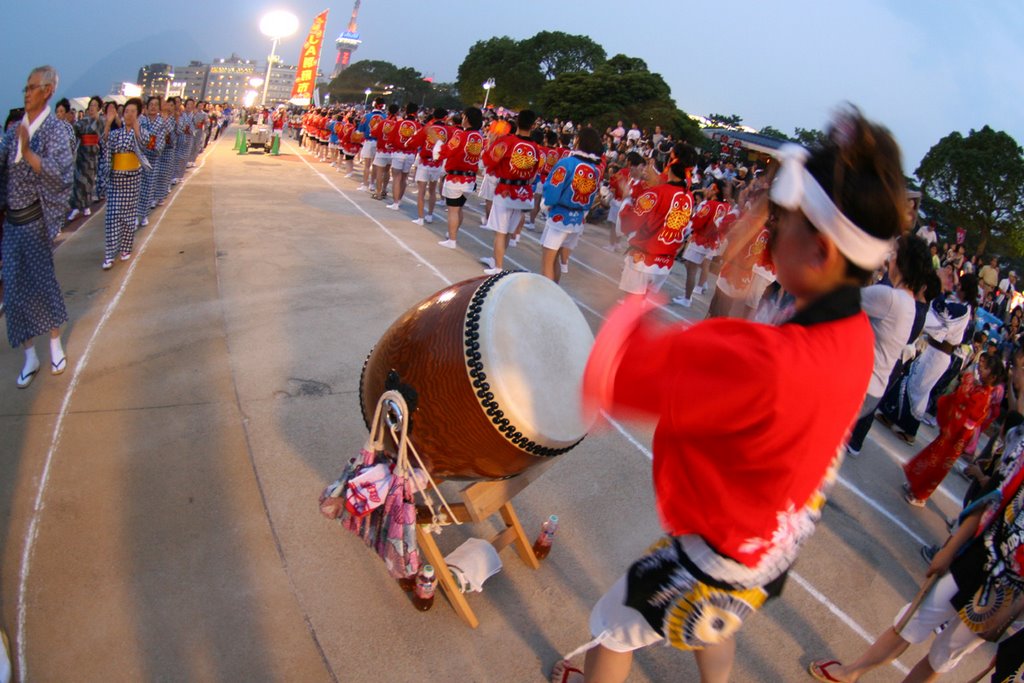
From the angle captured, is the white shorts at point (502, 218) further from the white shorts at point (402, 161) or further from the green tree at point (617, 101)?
the green tree at point (617, 101)

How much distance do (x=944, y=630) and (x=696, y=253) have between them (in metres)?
5.96

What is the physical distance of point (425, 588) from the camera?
2264 mm

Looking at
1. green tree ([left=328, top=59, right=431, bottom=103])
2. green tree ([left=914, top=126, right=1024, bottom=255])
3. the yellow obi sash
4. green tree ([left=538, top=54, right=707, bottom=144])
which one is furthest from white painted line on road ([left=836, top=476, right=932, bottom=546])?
green tree ([left=328, top=59, right=431, bottom=103])

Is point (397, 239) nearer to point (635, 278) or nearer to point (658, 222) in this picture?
point (635, 278)

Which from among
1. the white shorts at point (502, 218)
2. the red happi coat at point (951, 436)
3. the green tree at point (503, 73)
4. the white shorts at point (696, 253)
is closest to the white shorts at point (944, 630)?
the red happi coat at point (951, 436)

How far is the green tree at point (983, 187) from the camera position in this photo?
20.3 meters

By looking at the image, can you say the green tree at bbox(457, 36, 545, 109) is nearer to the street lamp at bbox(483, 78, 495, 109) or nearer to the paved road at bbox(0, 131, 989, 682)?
the street lamp at bbox(483, 78, 495, 109)

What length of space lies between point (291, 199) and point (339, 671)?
29.7 feet

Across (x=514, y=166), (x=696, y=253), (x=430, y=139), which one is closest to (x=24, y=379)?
(x=514, y=166)

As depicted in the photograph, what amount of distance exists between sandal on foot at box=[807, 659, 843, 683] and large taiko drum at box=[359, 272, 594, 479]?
1248 mm

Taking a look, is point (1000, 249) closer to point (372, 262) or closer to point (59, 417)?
point (372, 262)

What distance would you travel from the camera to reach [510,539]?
264 cm

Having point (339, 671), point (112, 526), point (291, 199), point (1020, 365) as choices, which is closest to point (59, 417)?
point (112, 526)

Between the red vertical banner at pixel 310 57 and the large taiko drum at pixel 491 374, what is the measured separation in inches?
1181
